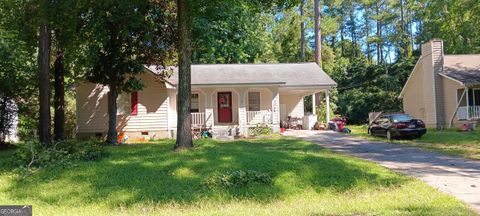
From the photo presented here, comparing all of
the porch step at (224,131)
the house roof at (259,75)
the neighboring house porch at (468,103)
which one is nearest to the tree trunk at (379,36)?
the neighboring house porch at (468,103)

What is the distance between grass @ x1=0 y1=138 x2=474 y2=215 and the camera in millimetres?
8039

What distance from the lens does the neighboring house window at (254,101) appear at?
28.2 meters

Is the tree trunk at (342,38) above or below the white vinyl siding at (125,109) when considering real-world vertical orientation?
above

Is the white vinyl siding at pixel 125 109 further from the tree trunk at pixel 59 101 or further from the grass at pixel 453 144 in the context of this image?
the grass at pixel 453 144

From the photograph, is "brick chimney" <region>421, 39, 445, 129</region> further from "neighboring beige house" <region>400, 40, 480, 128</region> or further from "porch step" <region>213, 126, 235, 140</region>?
"porch step" <region>213, 126, 235, 140</region>

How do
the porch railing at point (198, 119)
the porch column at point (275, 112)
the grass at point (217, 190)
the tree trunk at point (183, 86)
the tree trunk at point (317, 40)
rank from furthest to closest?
the tree trunk at point (317, 40) → the porch column at point (275, 112) → the porch railing at point (198, 119) → the tree trunk at point (183, 86) → the grass at point (217, 190)

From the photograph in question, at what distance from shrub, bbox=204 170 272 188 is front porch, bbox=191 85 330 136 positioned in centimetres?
1477

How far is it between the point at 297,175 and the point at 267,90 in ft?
55.4

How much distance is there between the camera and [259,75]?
88.8 feet

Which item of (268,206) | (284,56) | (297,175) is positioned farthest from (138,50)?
(284,56)

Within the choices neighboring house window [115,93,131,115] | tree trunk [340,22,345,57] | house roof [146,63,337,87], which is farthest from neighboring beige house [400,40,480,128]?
tree trunk [340,22,345,57]

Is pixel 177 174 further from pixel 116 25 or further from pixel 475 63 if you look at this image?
pixel 475 63

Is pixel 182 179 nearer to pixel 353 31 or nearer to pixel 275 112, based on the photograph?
pixel 275 112

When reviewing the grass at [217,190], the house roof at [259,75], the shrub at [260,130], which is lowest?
the grass at [217,190]
